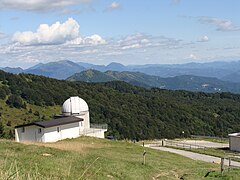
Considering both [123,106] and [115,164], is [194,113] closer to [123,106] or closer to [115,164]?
[123,106]

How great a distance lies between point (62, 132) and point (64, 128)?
0.58 meters

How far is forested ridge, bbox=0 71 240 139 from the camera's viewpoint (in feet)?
357

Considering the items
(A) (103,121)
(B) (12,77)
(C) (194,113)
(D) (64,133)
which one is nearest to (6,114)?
(A) (103,121)

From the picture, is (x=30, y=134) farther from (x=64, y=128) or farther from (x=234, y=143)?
(x=234, y=143)

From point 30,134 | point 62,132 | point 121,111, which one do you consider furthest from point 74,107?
point 121,111

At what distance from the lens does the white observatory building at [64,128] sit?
4516 centimetres

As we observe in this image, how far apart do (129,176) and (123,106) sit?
112398 mm

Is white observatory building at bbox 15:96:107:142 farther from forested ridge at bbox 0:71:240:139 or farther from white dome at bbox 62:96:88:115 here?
forested ridge at bbox 0:71:240:139

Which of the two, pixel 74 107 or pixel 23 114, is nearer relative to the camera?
pixel 74 107

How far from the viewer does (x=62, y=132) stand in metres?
47.6

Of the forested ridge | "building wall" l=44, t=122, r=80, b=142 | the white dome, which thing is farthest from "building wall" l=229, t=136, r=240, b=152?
the forested ridge

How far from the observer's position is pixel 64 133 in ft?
157

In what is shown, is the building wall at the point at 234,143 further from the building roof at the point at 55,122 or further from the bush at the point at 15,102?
the bush at the point at 15,102

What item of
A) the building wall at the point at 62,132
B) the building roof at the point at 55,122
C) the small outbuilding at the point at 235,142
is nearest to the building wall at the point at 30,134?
the building roof at the point at 55,122
